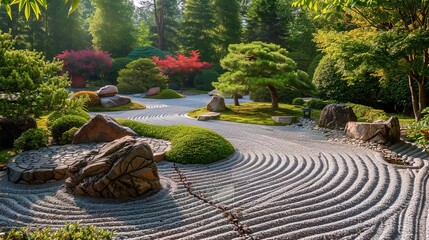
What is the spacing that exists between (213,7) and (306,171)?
29.2 m

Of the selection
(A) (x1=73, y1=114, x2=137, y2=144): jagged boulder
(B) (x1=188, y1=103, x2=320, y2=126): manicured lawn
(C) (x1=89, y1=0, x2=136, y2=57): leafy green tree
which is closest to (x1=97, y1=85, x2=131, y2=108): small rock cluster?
(B) (x1=188, y1=103, x2=320, y2=126): manicured lawn

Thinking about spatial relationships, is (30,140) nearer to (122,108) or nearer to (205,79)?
(122,108)

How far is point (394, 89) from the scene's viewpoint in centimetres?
1484

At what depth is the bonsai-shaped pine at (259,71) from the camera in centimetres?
1388

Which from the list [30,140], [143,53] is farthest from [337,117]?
[143,53]

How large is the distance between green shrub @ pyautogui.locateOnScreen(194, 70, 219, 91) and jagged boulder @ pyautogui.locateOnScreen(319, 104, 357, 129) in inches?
691

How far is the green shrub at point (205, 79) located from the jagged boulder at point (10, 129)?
818 inches

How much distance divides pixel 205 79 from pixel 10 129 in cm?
2122

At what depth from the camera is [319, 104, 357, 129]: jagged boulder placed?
11.3 metres

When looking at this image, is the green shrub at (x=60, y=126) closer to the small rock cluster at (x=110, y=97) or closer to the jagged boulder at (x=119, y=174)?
the jagged boulder at (x=119, y=174)

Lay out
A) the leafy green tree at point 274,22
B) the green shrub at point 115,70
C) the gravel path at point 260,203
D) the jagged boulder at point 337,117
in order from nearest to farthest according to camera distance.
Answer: the gravel path at point 260,203
the jagged boulder at point 337,117
the leafy green tree at point 274,22
the green shrub at point 115,70

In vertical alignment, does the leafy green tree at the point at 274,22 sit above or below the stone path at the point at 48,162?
above

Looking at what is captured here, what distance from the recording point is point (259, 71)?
14.1 m

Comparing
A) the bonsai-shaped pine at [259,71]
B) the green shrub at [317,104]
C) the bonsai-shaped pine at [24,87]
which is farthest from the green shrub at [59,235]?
the green shrub at [317,104]
